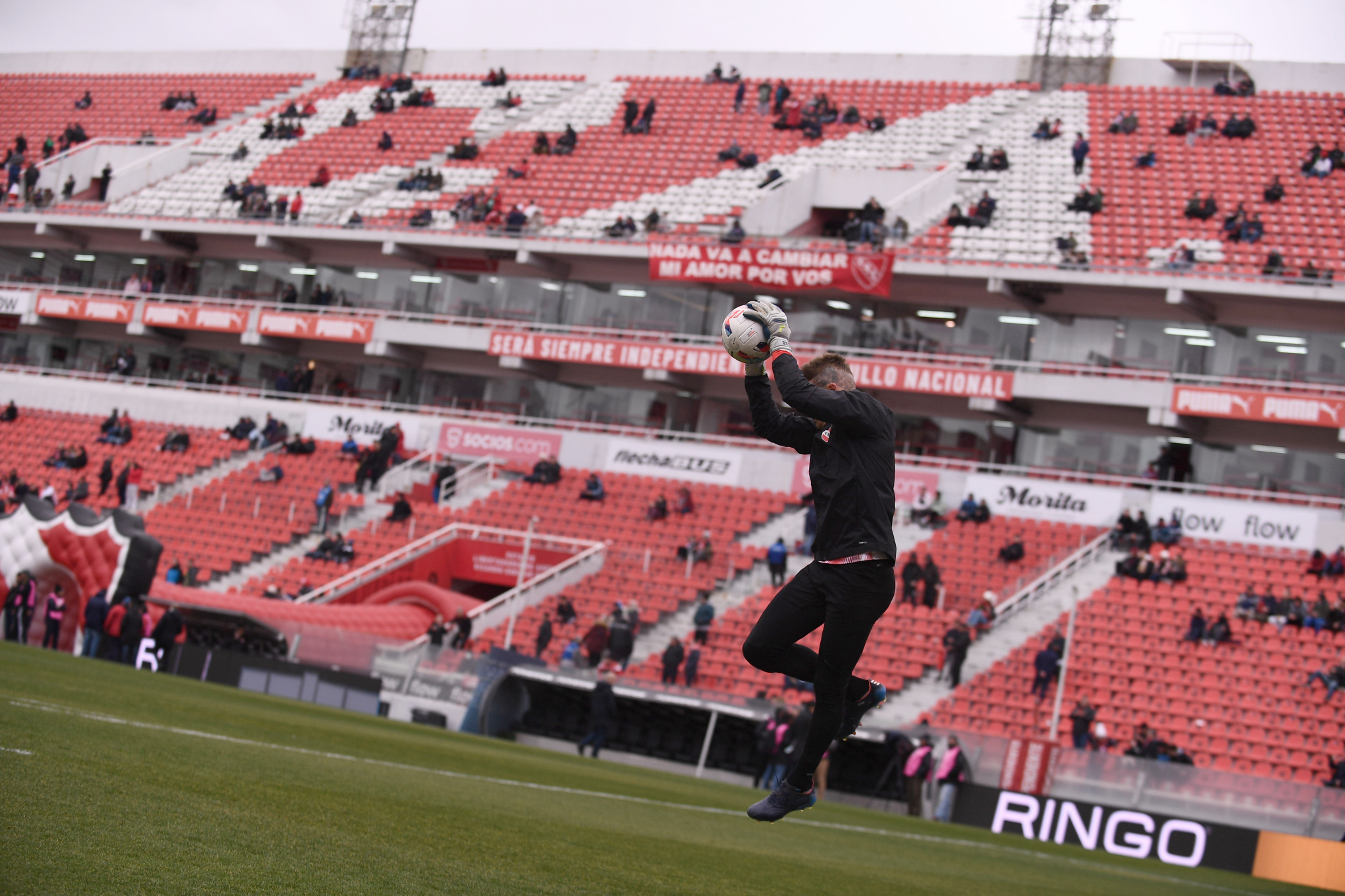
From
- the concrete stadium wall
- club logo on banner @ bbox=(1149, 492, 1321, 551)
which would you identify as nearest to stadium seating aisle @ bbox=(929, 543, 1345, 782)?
club logo on banner @ bbox=(1149, 492, 1321, 551)

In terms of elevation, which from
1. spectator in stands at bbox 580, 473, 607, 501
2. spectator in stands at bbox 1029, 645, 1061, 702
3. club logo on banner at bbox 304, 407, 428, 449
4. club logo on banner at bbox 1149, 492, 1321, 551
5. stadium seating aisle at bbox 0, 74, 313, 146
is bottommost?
spectator in stands at bbox 1029, 645, 1061, 702

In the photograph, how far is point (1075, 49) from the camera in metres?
41.2

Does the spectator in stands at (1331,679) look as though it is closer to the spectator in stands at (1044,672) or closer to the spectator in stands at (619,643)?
the spectator in stands at (1044,672)

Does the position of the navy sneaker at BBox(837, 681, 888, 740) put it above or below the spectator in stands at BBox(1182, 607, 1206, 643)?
below

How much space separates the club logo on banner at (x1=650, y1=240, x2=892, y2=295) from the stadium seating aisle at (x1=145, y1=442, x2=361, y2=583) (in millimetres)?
10406

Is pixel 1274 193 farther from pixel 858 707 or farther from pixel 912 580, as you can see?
pixel 858 707

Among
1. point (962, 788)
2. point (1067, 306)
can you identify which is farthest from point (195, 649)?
point (1067, 306)

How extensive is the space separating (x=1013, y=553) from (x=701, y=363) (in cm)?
1088

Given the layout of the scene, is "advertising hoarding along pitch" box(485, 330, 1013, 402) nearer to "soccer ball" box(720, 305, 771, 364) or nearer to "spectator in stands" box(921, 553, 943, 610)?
"spectator in stands" box(921, 553, 943, 610)

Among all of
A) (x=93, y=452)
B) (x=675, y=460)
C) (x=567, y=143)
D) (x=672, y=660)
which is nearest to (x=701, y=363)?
(x=675, y=460)

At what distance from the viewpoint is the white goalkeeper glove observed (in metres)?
6.01

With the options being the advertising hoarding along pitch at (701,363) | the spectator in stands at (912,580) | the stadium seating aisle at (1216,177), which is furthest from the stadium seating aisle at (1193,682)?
the stadium seating aisle at (1216,177)

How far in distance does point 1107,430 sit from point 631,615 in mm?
14816

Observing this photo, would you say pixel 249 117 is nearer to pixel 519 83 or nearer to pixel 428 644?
pixel 519 83
